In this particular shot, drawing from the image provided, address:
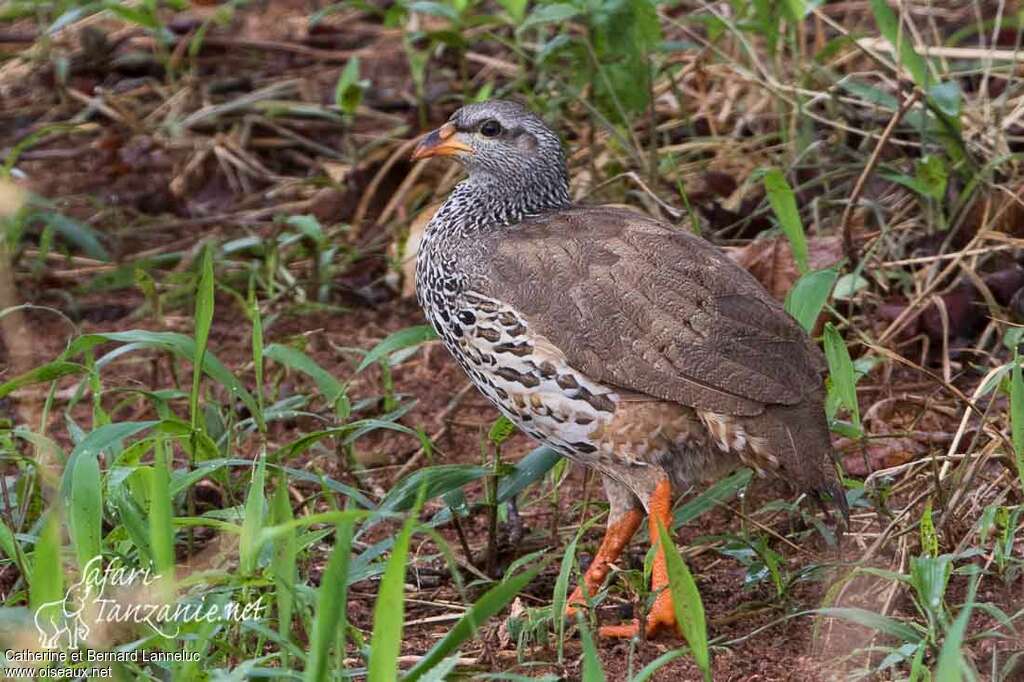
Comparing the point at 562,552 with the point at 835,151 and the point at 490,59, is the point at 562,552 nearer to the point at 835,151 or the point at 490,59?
the point at 835,151

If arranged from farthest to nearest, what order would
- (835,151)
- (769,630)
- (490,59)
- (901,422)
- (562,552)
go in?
1. (490,59)
2. (835,151)
3. (901,422)
4. (562,552)
5. (769,630)

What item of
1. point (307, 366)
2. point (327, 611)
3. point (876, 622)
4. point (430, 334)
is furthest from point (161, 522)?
point (876, 622)

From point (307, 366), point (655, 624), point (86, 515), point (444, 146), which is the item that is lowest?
point (655, 624)

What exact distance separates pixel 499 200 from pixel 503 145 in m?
0.18

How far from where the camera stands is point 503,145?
15.1ft

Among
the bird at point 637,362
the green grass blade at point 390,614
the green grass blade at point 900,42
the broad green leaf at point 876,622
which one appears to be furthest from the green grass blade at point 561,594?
the green grass blade at point 900,42

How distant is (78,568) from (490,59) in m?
4.08

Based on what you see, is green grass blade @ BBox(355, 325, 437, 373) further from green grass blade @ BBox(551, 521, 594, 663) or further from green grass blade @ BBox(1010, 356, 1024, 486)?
green grass blade @ BBox(1010, 356, 1024, 486)

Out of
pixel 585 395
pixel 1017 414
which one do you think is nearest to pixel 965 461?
pixel 1017 414

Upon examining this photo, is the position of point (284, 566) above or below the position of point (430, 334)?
above

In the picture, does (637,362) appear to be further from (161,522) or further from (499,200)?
(161,522)

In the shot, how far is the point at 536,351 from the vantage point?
3.95 metres

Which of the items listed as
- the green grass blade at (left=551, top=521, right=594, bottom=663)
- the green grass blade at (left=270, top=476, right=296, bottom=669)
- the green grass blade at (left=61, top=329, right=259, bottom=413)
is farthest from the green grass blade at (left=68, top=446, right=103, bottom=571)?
the green grass blade at (left=551, top=521, right=594, bottom=663)

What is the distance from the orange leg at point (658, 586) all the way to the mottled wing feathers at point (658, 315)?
0.88ft
